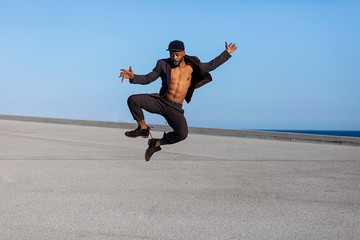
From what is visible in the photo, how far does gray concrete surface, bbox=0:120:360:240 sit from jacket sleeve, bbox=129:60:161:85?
146 inches

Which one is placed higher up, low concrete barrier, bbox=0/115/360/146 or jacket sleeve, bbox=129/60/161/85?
jacket sleeve, bbox=129/60/161/85

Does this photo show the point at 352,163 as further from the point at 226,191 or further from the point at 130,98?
the point at 130,98

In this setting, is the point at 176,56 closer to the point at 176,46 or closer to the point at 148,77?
the point at 176,46

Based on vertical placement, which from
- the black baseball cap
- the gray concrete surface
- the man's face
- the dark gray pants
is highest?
the black baseball cap

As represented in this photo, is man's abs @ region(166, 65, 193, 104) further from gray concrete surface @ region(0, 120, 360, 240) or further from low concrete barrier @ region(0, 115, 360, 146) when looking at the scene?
low concrete barrier @ region(0, 115, 360, 146)

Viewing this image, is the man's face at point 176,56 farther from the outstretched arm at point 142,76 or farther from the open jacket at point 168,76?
the outstretched arm at point 142,76

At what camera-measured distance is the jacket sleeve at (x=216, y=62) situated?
5.36 meters

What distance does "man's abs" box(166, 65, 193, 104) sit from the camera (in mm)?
5168

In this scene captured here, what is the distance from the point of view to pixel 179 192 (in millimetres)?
11828

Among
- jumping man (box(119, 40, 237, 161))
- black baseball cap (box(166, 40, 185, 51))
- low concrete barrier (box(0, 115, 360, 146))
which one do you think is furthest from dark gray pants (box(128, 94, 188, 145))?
low concrete barrier (box(0, 115, 360, 146))

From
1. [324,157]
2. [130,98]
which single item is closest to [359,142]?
[324,157]

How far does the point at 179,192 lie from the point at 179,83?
7034 millimetres

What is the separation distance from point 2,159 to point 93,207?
8.20m

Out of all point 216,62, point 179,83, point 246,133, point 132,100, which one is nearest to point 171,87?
→ point 179,83
